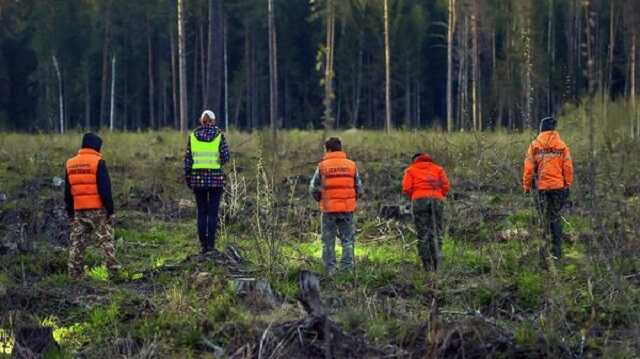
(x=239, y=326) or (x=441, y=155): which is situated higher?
(x=441, y=155)

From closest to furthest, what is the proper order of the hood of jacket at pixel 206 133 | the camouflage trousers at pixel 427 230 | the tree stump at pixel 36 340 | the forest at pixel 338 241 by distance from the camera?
1. the forest at pixel 338 241
2. the tree stump at pixel 36 340
3. the camouflage trousers at pixel 427 230
4. the hood of jacket at pixel 206 133

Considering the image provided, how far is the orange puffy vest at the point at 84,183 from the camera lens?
9414mm

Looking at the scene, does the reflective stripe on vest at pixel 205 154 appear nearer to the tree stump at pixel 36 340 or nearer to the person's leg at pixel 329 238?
the person's leg at pixel 329 238

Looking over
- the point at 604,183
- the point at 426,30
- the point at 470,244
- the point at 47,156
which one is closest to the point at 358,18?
the point at 426,30

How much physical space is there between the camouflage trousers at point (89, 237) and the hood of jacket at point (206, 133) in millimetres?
1628

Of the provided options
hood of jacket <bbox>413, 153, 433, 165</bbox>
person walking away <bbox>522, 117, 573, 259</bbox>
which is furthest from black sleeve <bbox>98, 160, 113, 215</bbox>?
person walking away <bbox>522, 117, 573, 259</bbox>

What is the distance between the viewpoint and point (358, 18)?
53.9m

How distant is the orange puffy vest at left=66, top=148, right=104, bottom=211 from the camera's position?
9.41 m

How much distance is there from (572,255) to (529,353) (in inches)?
170

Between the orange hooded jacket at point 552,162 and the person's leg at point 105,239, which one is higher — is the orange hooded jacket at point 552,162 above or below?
above

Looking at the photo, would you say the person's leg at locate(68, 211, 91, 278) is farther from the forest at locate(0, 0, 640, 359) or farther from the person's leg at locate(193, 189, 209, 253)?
the person's leg at locate(193, 189, 209, 253)

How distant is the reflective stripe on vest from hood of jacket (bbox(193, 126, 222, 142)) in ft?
0.15

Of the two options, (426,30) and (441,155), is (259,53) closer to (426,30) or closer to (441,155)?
(426,30)

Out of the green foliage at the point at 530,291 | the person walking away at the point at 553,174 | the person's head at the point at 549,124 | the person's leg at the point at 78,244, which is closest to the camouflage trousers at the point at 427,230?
the person walking away at the point at 553,174
